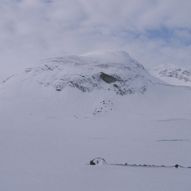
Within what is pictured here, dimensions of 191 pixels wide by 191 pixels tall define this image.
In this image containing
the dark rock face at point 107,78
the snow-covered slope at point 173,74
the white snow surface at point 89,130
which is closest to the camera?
the white snow surface at point 89,130

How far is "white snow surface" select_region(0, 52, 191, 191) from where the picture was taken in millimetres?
11906

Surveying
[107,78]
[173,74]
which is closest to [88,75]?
[107,78]

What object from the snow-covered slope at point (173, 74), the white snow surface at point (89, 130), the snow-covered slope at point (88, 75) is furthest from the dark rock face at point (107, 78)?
the snow-covered slope at point (173, 74)

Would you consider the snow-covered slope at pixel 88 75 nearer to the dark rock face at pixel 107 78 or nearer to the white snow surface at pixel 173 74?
the dark rock face at pixel 107 78

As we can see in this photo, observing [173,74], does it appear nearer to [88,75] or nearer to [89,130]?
[88,75]

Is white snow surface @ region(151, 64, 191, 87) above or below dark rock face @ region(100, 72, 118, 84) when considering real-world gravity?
above

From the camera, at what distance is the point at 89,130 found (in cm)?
2817

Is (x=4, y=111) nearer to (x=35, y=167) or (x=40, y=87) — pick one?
(x=40, y=87)

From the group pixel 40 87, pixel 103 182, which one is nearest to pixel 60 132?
pixel 103 182

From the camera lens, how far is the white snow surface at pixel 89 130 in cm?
1191

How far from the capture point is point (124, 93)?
48.3 m

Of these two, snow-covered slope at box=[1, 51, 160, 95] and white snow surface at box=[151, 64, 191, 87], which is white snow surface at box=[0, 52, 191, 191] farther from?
white snow surface at box=[151, 64, 191, 87]

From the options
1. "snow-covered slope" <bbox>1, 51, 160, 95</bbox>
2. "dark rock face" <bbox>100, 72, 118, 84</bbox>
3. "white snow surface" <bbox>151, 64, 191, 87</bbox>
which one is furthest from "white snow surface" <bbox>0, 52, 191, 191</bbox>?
"white snow surface" <bbox>151, 64, 191, 87</bbox>

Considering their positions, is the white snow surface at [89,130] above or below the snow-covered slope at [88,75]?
below
